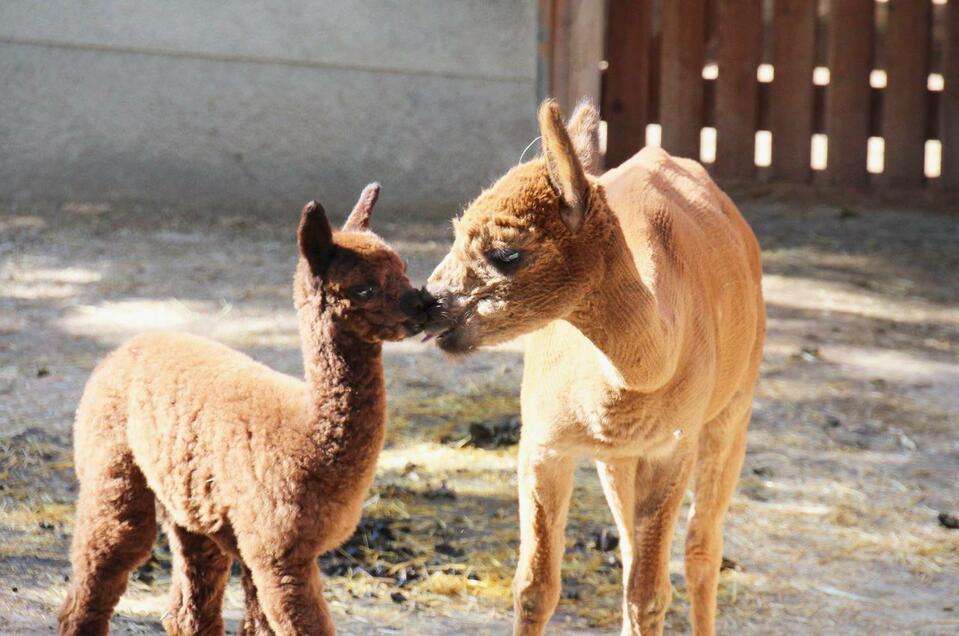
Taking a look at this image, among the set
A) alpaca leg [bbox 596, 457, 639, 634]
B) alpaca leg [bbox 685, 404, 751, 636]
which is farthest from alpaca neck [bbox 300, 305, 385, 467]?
alpaca leg [bbox 685, 404, 751, 636]

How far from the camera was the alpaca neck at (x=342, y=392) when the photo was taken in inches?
120

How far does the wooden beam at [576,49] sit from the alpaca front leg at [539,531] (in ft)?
20.2

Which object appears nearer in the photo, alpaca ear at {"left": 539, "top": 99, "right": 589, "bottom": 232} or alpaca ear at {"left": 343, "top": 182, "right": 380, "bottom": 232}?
alpaca ear at {"left": 539, "top": 99, "right": 589, "bottom": 232}

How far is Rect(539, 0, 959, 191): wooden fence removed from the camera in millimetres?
10422

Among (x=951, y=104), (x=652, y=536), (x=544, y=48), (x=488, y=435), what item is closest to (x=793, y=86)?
(x=951, y=104)

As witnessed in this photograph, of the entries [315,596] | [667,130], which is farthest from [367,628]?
[667,130]

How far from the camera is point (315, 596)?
10.1 ft

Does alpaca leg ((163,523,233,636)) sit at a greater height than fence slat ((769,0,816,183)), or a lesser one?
lesser

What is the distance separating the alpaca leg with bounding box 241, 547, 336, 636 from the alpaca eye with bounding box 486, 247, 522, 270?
2.73 ft

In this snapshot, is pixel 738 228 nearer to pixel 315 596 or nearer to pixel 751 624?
pixel 751 624

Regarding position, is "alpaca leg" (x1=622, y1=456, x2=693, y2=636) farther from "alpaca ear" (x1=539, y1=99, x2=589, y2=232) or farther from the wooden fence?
the wooden fence

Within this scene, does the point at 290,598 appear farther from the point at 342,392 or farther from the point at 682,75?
the point at 682,75

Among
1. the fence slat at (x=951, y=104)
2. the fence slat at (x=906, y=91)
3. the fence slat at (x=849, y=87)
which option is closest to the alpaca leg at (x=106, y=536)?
the fence slat at (x=849, y=87)

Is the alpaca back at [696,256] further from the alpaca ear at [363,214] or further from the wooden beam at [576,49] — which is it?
the wooden beam at [576,49]
